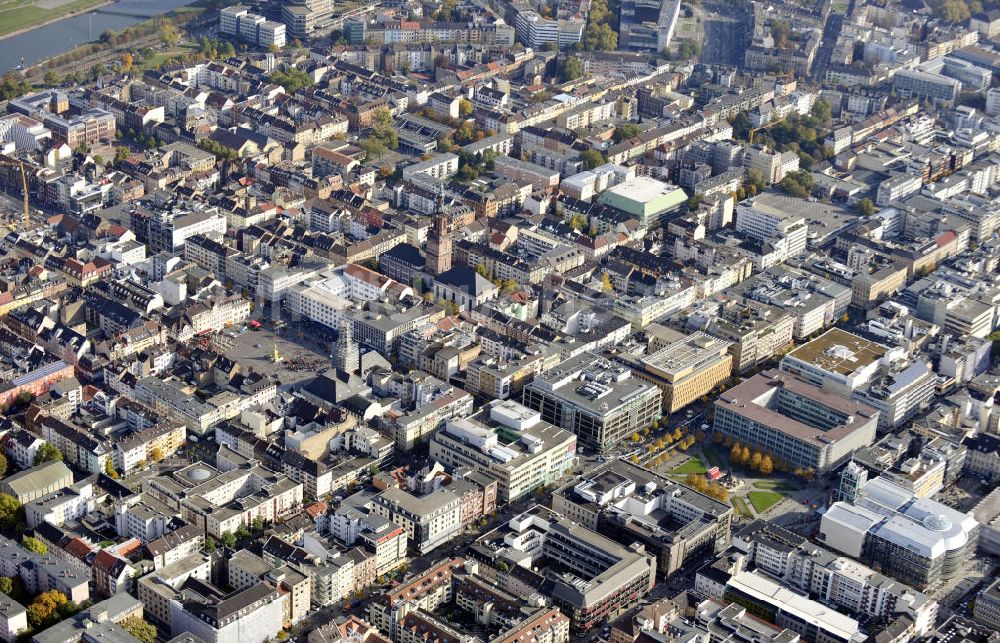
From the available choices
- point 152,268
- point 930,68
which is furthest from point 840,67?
point 152,268

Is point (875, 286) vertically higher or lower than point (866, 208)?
lower

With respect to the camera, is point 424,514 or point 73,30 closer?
point 424,514

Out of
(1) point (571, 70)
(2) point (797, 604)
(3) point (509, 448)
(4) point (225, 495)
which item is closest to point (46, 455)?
(4) point (225, 495)

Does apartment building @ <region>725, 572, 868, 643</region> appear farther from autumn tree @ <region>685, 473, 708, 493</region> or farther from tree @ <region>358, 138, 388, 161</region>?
tree @ <region>358, 138, 388, 161</region>

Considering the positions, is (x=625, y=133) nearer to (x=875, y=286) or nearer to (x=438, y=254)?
(x=438, y=254)

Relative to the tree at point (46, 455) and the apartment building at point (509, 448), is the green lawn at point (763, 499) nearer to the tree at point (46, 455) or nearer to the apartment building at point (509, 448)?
the apartment building at point (509, 448)

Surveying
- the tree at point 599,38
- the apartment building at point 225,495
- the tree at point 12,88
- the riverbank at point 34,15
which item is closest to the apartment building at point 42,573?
the apartment building at point 225,495
